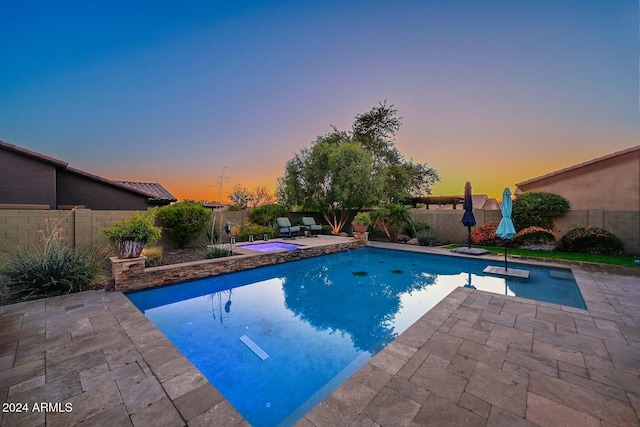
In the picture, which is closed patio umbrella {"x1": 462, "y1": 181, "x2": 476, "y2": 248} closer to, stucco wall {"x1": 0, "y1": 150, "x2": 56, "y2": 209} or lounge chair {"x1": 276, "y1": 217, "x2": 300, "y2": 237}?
lounge chair {"x1": 276, "y1": 217, "x2": 300, "y2": 237}

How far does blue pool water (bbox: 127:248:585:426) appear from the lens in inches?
109

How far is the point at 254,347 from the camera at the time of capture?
353 centimetres

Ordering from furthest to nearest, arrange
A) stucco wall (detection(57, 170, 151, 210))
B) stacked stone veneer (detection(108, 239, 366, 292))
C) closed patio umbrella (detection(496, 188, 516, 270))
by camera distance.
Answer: stucco wall (detection(57, 170, 151, 210)) → closed patio umbrella (detection(496, 188, 516, 270)) → stacked stone veneer (detection(108, 239, 366, 292))

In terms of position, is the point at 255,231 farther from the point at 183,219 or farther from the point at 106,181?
the point at 106,181

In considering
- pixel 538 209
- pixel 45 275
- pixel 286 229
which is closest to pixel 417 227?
pixel 538 209

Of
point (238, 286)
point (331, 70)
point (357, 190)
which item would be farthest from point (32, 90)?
point (357, 190)

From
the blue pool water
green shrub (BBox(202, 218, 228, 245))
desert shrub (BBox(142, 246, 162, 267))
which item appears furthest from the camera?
green shrub (BBox(202, 218, 228, 245))

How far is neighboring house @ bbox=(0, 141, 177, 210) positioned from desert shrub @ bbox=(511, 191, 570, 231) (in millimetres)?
16380

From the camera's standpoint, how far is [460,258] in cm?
883

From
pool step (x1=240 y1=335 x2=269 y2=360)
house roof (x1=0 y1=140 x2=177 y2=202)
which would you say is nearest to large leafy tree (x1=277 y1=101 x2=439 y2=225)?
house roof (x1=0 y1=140 x2=177 y2=202)

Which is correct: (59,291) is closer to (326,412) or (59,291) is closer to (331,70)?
(326,412)

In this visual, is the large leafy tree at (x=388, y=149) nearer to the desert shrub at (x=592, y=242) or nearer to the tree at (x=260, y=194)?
the tree at (x=260, y=194)

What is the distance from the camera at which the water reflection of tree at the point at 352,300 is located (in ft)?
13.4

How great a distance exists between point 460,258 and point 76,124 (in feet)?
50.4
